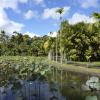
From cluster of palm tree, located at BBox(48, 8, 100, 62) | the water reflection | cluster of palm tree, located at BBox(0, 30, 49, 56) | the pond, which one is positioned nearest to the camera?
the water reflection

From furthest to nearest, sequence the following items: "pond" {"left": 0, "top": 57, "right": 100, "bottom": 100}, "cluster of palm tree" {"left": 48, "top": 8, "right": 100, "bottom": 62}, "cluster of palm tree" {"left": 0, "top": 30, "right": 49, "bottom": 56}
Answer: "cluster of palm tree" {"left": 0, "top": 30, "right": 49, "bottom": 56} → "cluster of palm tree" {"left": 48, "top": 8, "right": 100, "bottom": 62} → "pond" {"left": 0, "top": 57, "right": 100, "bottom": 100}

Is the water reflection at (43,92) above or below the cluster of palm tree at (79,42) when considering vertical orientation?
below

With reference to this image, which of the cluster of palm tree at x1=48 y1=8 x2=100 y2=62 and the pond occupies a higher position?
the cluster of palm tree at x1=48 y1=8 x2=100 y2=62

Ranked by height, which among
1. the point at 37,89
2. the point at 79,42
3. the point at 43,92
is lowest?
the point at 43,92

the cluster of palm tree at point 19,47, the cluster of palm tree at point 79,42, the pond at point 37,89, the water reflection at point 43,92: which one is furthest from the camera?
the cluster of palm tree at point 19,47

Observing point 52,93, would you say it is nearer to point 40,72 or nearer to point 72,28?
point 40,72

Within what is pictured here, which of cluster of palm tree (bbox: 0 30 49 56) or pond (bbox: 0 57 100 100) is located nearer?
pond (bbox: 0 57 100 100)

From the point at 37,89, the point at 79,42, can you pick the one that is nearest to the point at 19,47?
the point at 79,42

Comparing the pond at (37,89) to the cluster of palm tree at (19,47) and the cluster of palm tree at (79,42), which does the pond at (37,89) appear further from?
the cluster of palm tree at (19,47)

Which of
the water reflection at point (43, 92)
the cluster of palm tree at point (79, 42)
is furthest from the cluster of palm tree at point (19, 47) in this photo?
the water reflection at point (43, 92)

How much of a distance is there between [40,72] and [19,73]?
2.37m

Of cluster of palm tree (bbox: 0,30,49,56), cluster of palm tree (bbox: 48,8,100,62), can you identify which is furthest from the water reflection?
cluster of palm tree (bbox: 0,30,49,56)

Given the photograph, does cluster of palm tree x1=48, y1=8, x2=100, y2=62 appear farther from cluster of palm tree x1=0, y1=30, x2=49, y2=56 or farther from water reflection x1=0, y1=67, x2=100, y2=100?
water reflection x1=0, y1=67, x2=100, y2=100

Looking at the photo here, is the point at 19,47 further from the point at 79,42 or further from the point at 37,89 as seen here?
the point at 37,89
